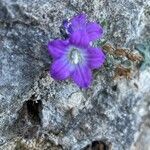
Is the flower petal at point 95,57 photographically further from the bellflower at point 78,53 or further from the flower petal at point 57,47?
the flower petal at point 57,47

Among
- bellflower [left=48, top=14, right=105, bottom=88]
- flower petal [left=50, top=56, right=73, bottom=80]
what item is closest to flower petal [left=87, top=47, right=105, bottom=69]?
bellflower [left=48, top=14, right=105, bottom=88]

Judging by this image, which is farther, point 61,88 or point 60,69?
point 61,88

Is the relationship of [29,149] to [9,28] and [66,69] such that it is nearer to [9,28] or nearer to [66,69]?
[66,69]

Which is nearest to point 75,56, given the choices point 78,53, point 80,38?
point 78,53

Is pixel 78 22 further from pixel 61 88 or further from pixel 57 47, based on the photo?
pixel 61 88

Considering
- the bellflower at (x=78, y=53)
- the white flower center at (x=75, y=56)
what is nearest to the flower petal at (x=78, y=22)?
the bellflower at (x=78, y=53)
